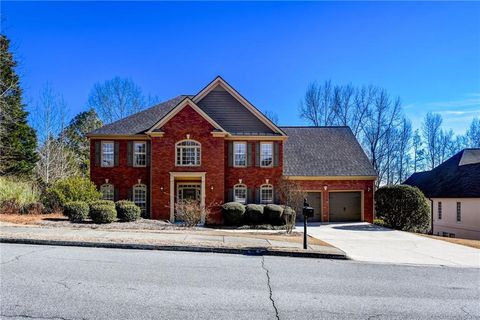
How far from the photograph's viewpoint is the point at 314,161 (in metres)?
27.6

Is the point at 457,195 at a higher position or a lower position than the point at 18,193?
lower

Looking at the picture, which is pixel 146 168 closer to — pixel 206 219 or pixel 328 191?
pixel 206 219

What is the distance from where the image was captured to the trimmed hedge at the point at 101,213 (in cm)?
1806

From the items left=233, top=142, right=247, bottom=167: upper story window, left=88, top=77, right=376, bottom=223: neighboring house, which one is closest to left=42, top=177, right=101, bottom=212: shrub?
left=88, top=77, right=376, bottom=223: neighboring house

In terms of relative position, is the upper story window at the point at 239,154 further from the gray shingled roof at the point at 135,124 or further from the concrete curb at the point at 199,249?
the concrete curb at the point at 199,249

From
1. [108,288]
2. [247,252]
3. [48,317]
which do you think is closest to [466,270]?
[247,252]

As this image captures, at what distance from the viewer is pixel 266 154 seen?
986 inches

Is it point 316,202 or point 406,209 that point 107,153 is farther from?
point 406,209

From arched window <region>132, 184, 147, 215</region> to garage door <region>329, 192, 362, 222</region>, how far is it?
13243mm

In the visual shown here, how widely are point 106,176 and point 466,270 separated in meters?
21.1

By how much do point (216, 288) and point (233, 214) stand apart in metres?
15.2

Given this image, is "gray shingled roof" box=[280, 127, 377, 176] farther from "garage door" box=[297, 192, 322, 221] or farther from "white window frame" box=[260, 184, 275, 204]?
"white window frame" box=[260, 184, 275, 204]

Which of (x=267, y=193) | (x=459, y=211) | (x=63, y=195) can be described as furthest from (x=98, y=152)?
(x=459, y=211)

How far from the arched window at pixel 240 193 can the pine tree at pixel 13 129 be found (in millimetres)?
17771
